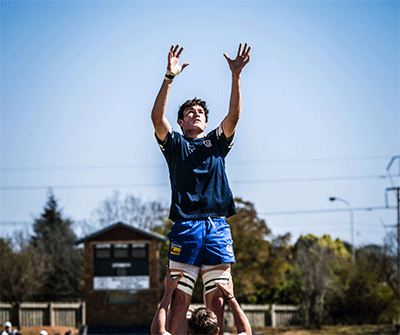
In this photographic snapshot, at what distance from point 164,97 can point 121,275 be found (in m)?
29.9

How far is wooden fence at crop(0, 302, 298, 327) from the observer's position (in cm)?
4017

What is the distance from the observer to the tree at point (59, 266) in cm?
4994

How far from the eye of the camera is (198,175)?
5.98m

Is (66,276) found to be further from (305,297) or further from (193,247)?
(193,247)

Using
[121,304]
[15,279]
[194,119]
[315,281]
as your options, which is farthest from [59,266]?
[194,119]

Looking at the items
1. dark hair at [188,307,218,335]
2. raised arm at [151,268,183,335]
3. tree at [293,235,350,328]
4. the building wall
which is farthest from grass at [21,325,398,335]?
dark hair at [188,307,218,335]

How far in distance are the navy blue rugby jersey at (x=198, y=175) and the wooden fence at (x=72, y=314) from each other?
114 ft

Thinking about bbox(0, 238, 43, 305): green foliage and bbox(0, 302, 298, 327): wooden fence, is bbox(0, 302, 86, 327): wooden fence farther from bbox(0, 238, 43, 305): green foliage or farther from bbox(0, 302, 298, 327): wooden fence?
bbox(0, 238, 43, 305): green foliage

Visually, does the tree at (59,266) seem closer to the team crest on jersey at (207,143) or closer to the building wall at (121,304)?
the building wall at (121,304)

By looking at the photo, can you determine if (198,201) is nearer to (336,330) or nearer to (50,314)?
(336,330)

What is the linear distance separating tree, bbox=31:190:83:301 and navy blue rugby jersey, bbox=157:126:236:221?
42.0 m

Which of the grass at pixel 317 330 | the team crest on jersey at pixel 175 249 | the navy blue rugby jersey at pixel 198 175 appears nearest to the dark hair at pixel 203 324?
the team crest on jersey at pixel 175 249

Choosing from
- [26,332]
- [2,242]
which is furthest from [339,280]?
[2,242]

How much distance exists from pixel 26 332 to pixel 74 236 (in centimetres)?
2014
